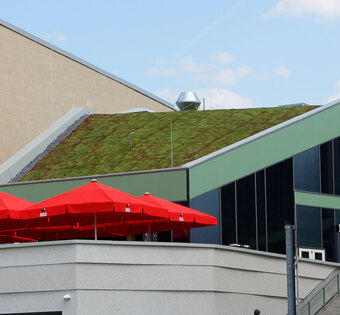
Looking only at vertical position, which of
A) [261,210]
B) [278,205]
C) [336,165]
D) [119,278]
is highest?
[336,165]

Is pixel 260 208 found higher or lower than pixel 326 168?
lower

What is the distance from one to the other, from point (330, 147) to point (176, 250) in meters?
14.6

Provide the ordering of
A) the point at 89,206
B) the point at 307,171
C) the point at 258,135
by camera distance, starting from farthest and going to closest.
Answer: the point at 307,171
the point at 258,135
the point at 89,206

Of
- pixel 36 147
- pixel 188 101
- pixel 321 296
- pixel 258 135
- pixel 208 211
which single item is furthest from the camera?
pixel 188 101

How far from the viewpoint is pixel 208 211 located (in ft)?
97.5

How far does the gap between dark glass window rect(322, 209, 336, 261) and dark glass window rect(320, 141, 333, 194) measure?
A: 96cm

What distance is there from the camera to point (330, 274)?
2848 centimetres

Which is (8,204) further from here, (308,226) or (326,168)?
(326,168)

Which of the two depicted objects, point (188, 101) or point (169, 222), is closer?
point (169, 222)

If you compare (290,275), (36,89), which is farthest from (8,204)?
(36,89)

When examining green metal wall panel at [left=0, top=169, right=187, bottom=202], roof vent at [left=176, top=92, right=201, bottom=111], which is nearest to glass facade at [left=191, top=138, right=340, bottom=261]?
green metal wall panel at [left=0, top=169, right=187, bottom=202]

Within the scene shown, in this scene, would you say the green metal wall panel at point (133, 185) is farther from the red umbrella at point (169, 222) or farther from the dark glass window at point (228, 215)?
the red umbrella at point (169, 222)

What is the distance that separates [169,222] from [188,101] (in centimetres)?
1997

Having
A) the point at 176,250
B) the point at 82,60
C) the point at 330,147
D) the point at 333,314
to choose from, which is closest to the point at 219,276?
the point at 176,250
